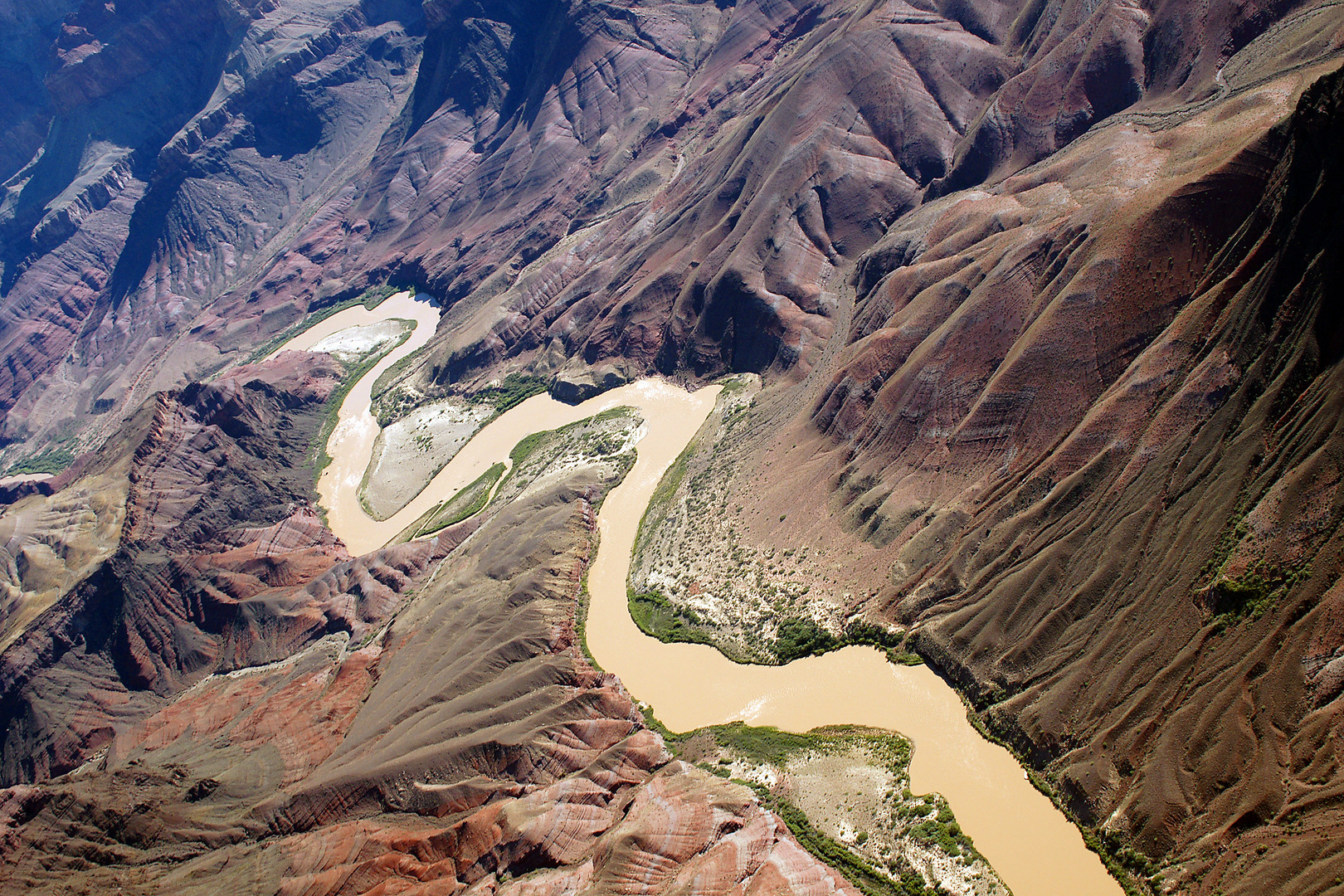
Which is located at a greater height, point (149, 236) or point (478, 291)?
point (149, 236)

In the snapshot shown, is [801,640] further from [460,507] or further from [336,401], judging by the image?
[336,401]

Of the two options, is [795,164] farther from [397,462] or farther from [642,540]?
[397,462]

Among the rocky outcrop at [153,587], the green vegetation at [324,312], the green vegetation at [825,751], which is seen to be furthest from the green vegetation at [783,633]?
the green vegetation at [324,312]

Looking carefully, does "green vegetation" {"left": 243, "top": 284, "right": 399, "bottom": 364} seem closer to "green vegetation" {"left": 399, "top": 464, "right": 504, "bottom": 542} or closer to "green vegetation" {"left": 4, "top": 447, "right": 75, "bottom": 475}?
"green vegetation" {"left": 4, "top": 447, "right": 75, "bottom": 475}

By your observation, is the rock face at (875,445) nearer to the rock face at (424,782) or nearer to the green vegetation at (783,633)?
the rock face at (424,782)

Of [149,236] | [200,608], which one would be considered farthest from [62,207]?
[200,608]

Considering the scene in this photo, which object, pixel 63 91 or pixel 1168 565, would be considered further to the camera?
pixel 63 91

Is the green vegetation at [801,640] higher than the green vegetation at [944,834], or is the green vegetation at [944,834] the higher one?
the green vegetation at [801,640]
